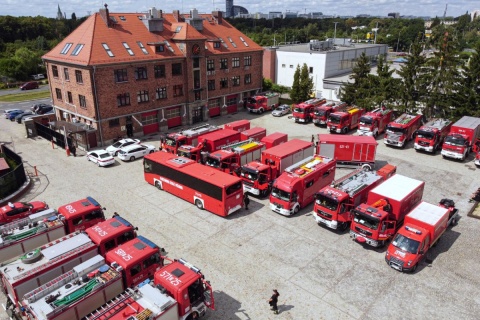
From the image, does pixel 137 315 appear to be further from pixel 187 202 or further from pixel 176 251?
pixel 187 202

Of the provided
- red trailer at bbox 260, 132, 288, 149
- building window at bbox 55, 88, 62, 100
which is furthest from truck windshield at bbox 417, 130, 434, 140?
building window at bbox 55, 88, 62, 100

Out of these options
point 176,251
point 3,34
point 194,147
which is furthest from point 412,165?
point 3,34

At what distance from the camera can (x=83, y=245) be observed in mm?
18484

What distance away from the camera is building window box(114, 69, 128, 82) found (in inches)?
1575

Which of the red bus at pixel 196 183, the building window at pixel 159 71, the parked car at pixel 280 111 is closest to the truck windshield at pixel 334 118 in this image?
the parked car at pixel 280 111

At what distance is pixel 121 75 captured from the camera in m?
40.4

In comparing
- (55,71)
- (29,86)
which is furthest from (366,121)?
(29,86)

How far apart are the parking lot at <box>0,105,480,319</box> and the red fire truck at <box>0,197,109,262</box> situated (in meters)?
3.70

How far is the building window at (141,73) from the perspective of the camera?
1645 inches

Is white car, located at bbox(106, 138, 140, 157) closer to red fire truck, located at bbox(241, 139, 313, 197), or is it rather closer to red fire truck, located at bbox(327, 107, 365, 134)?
red fire truck, located at bbox(241, 139, 313, 197)

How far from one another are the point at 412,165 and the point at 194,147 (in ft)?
70.7

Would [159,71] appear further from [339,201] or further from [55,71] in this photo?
[339,201]

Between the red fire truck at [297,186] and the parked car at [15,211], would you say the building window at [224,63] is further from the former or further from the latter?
the parked car at [15,211]

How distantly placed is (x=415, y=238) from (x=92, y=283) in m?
16.9
